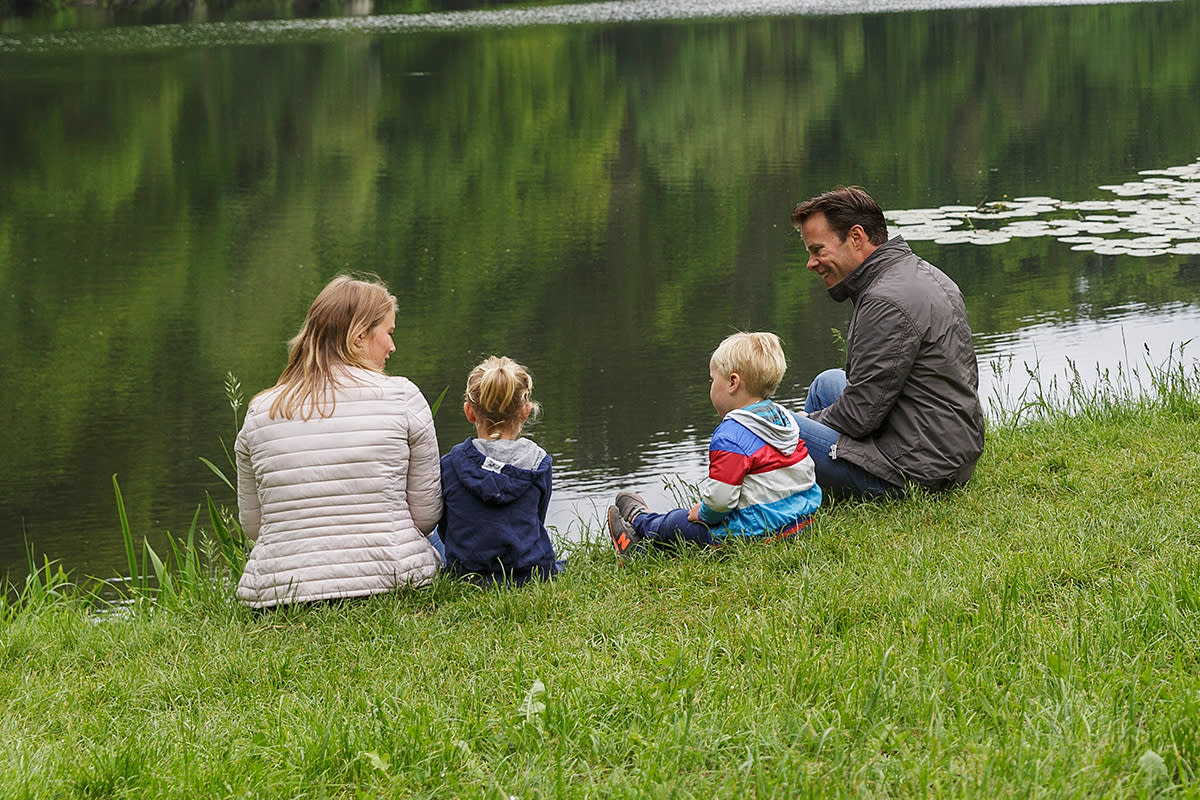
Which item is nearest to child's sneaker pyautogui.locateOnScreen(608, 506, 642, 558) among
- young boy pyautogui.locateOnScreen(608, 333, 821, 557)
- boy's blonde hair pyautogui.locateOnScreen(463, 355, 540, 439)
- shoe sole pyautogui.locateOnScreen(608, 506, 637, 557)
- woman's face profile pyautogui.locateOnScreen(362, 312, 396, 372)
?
shoe sole pyautogui.locateOnScreen(608, 506, 637, 557)

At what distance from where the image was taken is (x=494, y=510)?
405 centimetres

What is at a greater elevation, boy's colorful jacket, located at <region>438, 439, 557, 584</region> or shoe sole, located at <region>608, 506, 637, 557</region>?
boy's colorful jacket, located at <region>438, 439, 557, 584</region>

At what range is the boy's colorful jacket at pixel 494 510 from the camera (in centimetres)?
400

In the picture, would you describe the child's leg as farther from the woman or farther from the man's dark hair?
the man's dark hair

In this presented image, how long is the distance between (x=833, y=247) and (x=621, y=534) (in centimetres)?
125

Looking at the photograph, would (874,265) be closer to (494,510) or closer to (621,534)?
(621,534)

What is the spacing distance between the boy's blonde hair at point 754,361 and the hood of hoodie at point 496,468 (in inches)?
26.3

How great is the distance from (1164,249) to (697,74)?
2080 centimetres

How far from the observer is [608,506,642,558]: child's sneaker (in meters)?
4.43

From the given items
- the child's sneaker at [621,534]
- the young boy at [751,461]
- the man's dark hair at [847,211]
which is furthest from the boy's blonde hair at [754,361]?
the child's sneaker at [621,534]

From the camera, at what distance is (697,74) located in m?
30.0

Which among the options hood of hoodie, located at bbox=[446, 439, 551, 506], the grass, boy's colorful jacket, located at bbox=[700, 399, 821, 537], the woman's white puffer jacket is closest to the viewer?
the grass

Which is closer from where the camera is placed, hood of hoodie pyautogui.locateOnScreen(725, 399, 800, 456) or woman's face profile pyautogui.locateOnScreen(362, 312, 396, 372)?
woman's face profile pyautogui.locateOnScreen(362, 312, 396, 372)

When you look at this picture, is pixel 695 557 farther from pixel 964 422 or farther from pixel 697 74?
pixel 697 74
